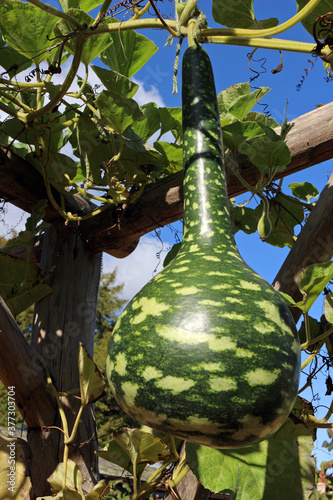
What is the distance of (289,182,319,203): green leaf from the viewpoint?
1.32 m

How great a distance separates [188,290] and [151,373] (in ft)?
0.34

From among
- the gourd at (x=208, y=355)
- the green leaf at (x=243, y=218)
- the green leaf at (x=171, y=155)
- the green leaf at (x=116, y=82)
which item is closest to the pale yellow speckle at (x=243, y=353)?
the gourd at (x=208, y=355)

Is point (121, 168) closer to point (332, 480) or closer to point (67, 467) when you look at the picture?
point (67, 467)

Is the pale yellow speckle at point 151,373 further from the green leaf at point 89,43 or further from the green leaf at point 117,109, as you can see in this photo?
the green leaf at point 89,43

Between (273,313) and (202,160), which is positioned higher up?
(202,160)

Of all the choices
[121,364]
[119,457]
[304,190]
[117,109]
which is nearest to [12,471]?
[119,457]

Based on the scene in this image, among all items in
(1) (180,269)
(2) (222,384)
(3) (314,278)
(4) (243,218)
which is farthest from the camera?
(4) (243,218)

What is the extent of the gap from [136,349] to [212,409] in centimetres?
11

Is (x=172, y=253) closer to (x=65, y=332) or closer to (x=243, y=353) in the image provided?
(x=65, y=332)

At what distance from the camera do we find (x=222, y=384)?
457mm

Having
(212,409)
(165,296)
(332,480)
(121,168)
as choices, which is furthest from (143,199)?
(332,480)

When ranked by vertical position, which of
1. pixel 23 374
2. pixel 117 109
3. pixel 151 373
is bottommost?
pixel 151 373

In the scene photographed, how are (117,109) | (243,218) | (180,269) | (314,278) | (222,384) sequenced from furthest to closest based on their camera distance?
(243,218) → (117,109) → (314,278) → (180,269) → (222,384)

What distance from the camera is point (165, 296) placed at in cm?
52
